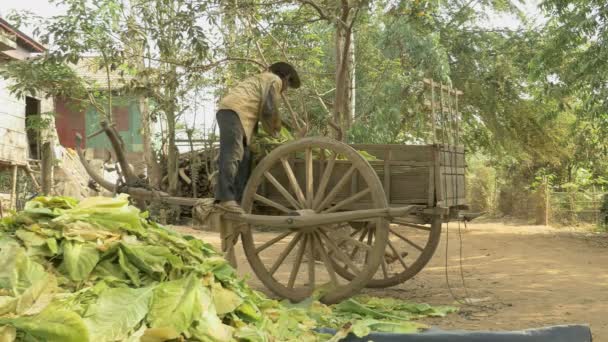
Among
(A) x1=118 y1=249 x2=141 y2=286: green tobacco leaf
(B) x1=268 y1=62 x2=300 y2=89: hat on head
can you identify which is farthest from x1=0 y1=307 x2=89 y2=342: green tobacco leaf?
(B) x1=268 y1=62 x2=300 y2=89: hat on head

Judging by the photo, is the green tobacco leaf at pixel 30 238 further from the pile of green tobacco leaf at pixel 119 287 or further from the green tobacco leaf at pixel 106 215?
the green tobacco leaf at pixel 106 215

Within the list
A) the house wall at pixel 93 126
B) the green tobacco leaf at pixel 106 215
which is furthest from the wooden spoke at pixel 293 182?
the house wall at pixel 93 126

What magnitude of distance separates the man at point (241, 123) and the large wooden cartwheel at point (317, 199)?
0.19m

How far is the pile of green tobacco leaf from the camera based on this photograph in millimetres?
2475

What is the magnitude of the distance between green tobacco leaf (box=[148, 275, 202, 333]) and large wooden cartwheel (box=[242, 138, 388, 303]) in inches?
83.5

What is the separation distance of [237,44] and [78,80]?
3542 millimetres

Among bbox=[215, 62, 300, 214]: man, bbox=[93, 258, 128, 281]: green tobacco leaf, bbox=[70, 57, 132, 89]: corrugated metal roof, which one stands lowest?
bbox=[93, 258, 128, 281]: green tobacco leaf

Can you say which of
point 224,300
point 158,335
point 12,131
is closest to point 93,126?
point 12,131

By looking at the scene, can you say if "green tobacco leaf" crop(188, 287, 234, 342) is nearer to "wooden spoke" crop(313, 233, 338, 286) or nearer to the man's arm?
"wooden spoke" crop(313, 233, 338, 286)

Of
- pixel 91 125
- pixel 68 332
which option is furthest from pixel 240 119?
pixel 91 125

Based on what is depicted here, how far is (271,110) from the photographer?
5.31 meters

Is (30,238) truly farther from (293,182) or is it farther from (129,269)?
(293,182)

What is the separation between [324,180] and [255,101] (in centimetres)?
88

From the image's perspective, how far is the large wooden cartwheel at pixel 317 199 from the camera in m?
4.90
